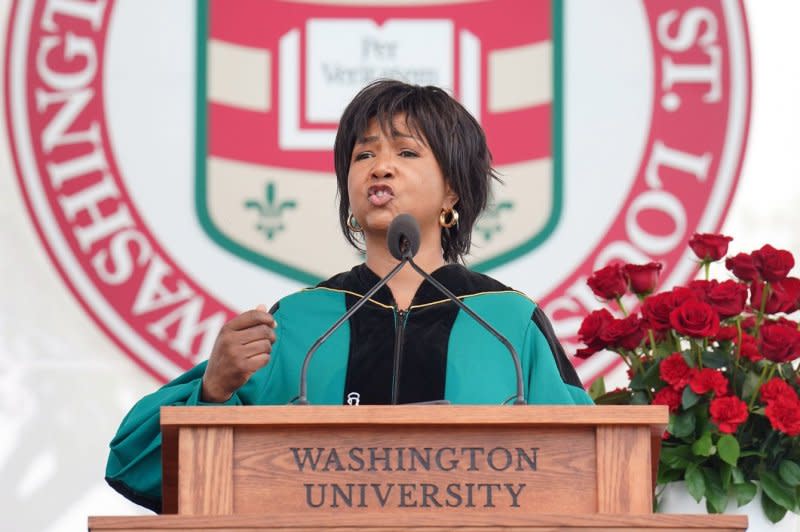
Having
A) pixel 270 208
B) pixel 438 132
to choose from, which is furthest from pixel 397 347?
pixel 270 208

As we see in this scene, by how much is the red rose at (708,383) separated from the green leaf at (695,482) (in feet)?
0.45

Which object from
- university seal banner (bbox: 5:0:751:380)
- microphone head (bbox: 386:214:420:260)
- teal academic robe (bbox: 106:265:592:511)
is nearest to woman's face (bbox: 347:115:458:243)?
teal academic robe (bbox: 106:265:592:511)

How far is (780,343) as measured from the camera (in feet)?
9.00

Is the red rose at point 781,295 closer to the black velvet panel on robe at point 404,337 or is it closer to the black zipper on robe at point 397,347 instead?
the black velvet panel on robe at point 404,337

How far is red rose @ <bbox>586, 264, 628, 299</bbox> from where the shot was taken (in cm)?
293

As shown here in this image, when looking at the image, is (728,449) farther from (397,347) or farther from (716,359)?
(397,347)

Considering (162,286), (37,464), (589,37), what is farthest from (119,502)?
(589,37)

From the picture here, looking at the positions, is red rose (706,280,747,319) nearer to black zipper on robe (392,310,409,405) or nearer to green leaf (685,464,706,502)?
green leaf (685,464,706,502)

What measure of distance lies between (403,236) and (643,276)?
881mm

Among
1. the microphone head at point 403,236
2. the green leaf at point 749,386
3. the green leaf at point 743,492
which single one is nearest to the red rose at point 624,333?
the green leaf at point 749,386

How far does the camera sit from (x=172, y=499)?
2256 mm

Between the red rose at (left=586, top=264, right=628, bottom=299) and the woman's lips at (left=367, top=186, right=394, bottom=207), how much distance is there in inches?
23.6

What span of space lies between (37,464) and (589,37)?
1.74 metres

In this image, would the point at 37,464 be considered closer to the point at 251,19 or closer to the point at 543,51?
the point at 251,19
